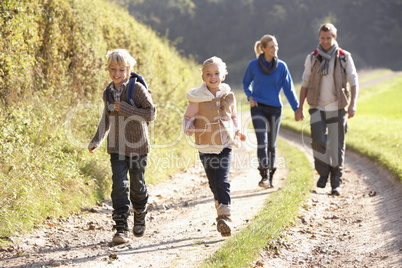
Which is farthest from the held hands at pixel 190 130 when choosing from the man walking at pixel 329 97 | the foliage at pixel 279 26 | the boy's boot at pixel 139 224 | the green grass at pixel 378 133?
the foliage at pixel 279 26

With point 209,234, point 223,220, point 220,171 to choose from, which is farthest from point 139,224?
point 220,171

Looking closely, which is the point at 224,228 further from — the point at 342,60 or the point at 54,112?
the point at 54,112

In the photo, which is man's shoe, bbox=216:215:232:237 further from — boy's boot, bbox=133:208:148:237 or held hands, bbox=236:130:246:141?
held hands, bbox=236:130:246:141

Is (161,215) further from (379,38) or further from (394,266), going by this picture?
(379,38)

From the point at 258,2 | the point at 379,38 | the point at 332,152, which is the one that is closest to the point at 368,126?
the point at 332,152

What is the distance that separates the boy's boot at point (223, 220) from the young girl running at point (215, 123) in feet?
0.05

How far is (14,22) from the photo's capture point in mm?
8391

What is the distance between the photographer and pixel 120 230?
5.89 metres

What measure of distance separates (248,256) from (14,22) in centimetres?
572

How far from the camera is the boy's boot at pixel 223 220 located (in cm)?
582

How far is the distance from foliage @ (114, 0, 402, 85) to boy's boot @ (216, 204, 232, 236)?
225 feet

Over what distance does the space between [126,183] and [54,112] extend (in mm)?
3520

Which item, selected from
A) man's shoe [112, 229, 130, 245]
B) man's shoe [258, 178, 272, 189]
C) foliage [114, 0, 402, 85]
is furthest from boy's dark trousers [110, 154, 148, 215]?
foliage [114, 0, 402, 85]

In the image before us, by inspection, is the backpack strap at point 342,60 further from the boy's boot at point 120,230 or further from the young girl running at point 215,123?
the boy's boot at point 120,230
